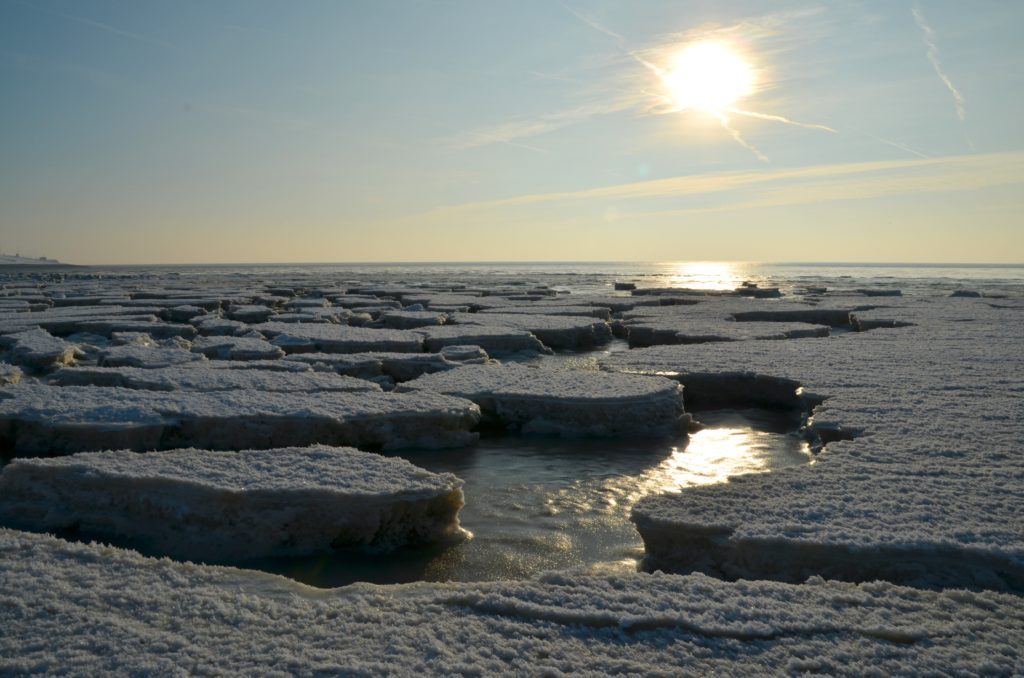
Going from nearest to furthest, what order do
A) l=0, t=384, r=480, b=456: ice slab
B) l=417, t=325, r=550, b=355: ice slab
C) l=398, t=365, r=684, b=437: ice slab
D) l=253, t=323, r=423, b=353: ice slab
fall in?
l=0, t=384, r=480, b=456: ice slab
l=398, t=365, r=684, b=437: ice slab
l=253, t=323, r=423, b=353: ice slab
l=417, t=325, r=550, b=355: ice slab

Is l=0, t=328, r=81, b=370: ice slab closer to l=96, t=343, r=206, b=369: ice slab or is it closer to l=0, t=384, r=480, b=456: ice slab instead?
l=96, t=343, r=206, b=369: ice slab

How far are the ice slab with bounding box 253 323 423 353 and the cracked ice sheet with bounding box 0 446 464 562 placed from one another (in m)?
4.56

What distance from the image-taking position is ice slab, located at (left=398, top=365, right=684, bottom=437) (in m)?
5.41

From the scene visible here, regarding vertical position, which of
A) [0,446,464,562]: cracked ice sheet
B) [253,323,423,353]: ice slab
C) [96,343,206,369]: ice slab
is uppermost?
[253,323,423,353]: ice slab

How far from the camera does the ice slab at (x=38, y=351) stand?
6961 millimetres

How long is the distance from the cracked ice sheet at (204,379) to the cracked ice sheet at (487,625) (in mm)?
2999

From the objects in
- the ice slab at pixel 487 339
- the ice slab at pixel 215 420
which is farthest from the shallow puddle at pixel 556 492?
the ice slab at pixel 487 339

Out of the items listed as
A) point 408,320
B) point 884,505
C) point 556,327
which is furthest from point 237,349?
point 884,505

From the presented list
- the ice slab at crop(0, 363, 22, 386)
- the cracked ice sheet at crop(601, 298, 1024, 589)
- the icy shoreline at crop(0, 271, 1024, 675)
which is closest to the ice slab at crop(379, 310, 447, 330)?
the icy shoreline at crop(0, 271, 1024, 675)

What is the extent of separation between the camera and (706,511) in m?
3.14

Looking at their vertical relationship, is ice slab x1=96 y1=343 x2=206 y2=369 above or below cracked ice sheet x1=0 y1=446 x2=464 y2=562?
above

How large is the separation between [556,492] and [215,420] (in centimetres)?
225

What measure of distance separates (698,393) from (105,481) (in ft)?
15.8

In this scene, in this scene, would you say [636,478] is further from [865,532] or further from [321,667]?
[321,667]
